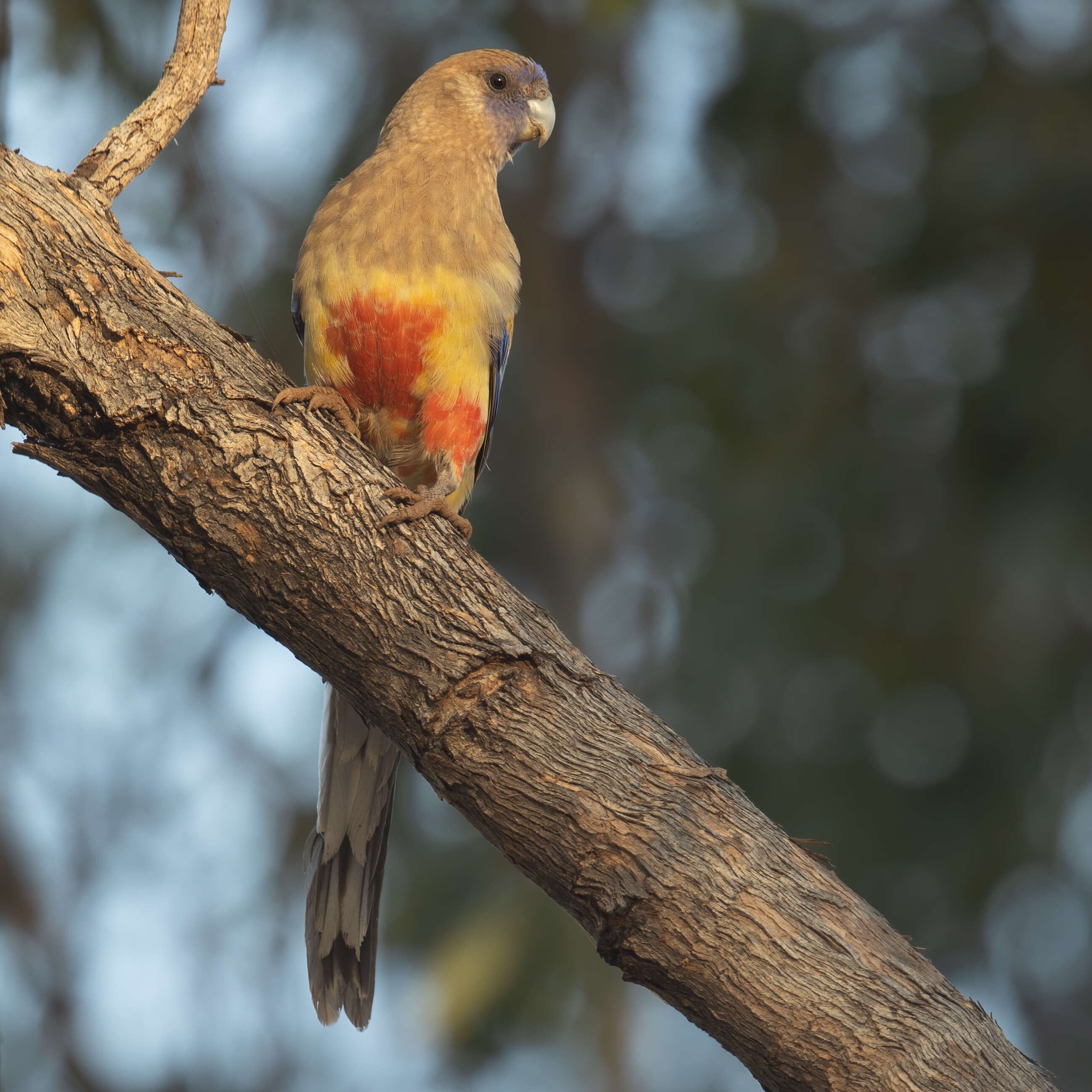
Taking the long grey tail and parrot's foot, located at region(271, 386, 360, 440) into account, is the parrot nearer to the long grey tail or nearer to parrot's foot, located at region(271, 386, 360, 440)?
the long grey tail

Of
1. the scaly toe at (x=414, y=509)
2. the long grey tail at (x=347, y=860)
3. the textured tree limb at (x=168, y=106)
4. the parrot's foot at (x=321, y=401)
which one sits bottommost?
the long grey tail at (x=347, y=860)

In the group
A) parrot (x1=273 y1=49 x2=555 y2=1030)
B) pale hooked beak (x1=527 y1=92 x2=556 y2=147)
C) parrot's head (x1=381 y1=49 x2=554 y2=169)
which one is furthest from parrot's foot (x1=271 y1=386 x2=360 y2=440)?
pale hooked beak (x1=527 y1=92 x2=556 y2=147)

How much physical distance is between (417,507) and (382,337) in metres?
1.00

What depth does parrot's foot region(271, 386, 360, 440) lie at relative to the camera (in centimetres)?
332

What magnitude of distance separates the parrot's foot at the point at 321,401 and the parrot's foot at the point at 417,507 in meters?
0.33

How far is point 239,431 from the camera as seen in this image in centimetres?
313

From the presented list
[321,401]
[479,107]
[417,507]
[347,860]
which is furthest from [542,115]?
[347,860]

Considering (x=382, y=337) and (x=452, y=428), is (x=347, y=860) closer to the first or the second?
(x=452, y=428)

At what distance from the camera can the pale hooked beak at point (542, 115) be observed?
5.21 meters

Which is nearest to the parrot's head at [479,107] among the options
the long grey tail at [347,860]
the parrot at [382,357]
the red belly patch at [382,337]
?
the parrot at [382,357]

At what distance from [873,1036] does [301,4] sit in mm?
9192

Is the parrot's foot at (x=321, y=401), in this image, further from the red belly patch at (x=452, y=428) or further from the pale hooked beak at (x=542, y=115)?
the pale hooked beak at (x=542, y=115)

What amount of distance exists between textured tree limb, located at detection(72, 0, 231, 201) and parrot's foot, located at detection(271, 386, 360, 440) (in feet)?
2.66

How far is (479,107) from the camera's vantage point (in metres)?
4.91
